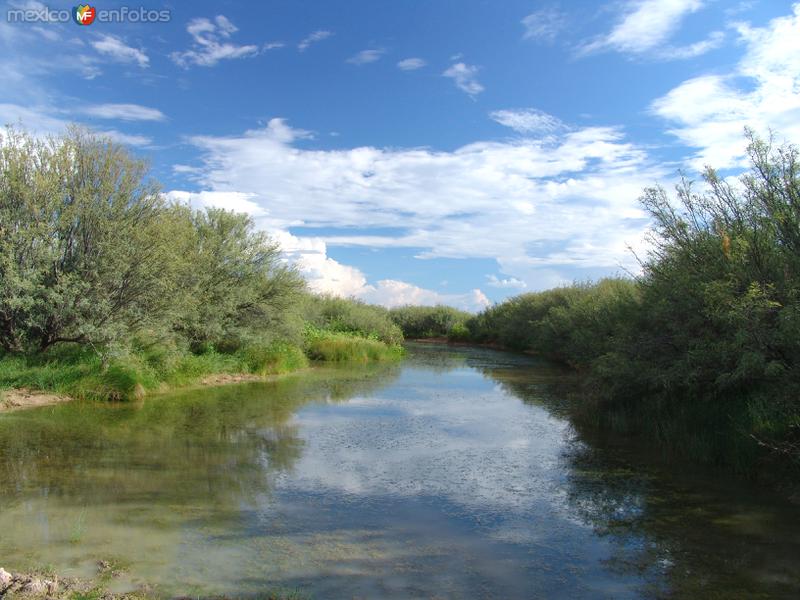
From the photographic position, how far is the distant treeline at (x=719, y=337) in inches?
326

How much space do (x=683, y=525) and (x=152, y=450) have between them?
8.67 metres

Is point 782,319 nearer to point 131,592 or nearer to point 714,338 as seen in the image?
point 714,338

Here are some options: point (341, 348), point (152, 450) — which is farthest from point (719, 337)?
point (341, 348)

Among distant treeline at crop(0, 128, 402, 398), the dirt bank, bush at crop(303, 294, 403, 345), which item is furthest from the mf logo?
bush at crop(303, 294, 403, 345)

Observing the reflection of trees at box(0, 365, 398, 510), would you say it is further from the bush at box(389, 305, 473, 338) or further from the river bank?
the bush at box(389, 305, 473, 338)

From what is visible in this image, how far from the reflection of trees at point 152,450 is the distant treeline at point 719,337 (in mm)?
7168

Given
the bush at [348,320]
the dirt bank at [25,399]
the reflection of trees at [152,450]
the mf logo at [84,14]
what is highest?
the mf logo at [84,14]

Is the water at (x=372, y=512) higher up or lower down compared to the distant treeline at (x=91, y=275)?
lower down

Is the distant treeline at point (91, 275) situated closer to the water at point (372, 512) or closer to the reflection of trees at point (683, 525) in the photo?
the water at point (372, 512)

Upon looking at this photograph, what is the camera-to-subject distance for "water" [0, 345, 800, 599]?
226 inches

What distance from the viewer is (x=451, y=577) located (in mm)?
5797

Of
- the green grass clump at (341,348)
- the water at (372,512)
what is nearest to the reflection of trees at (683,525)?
the water at (372,512)

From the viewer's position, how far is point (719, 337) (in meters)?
10.0

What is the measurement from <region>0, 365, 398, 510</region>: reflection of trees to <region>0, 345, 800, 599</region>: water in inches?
1.9
